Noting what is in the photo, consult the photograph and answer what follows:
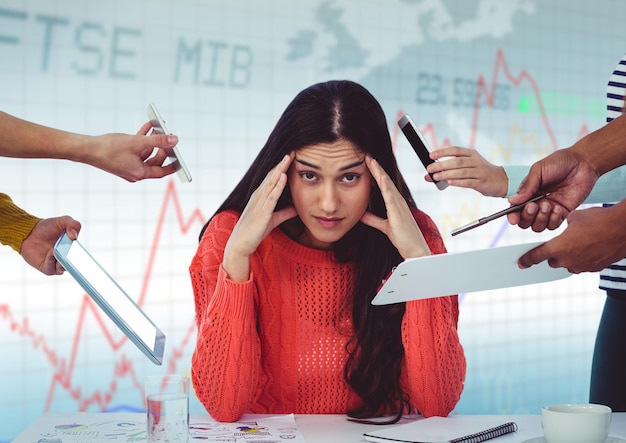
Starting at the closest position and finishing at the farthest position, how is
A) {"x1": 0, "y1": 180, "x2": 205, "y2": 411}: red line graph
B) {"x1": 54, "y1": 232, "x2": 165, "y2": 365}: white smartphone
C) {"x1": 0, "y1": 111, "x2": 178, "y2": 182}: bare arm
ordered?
{"x1": 54, "y1": 232, "x2": 165, "y2": 365}: white smartphone < {"x1": 0, "y1": 111, "x2": 178, "y2": 182}: bare arm < {"x1": 0, "y1": 180, "x2": 205, "y2": 411}: red line graph

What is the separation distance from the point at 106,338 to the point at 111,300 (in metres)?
1.51

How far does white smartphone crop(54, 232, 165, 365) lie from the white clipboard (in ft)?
1.01

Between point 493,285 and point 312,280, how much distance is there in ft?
1.60

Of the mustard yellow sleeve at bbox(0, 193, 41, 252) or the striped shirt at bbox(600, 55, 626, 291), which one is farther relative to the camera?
the striped shirt at bbox(600, 55, 626, 291)

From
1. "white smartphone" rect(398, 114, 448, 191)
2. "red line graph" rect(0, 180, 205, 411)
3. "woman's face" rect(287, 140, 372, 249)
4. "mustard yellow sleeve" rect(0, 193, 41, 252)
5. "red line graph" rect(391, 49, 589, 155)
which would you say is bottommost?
"red line graph" rect(0, 180, 205, 411)

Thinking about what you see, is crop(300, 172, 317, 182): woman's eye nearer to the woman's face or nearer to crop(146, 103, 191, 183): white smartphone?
the woman's face

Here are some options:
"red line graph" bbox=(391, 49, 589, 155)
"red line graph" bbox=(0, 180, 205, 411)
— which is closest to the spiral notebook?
"red line graph" bbox=(0, 180, 205, 411)

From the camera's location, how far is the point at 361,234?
156cm

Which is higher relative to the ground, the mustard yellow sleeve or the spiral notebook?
the mustard yellow sleeve

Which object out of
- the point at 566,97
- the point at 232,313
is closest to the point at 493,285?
the point at 232,313

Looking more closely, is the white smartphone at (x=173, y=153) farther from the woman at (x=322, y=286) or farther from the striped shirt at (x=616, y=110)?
the striped shirt at (x=616, y=110)

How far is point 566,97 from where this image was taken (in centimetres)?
322

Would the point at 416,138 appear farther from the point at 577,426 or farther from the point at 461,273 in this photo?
the point at 577,426

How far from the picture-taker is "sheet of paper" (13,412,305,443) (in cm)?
106
